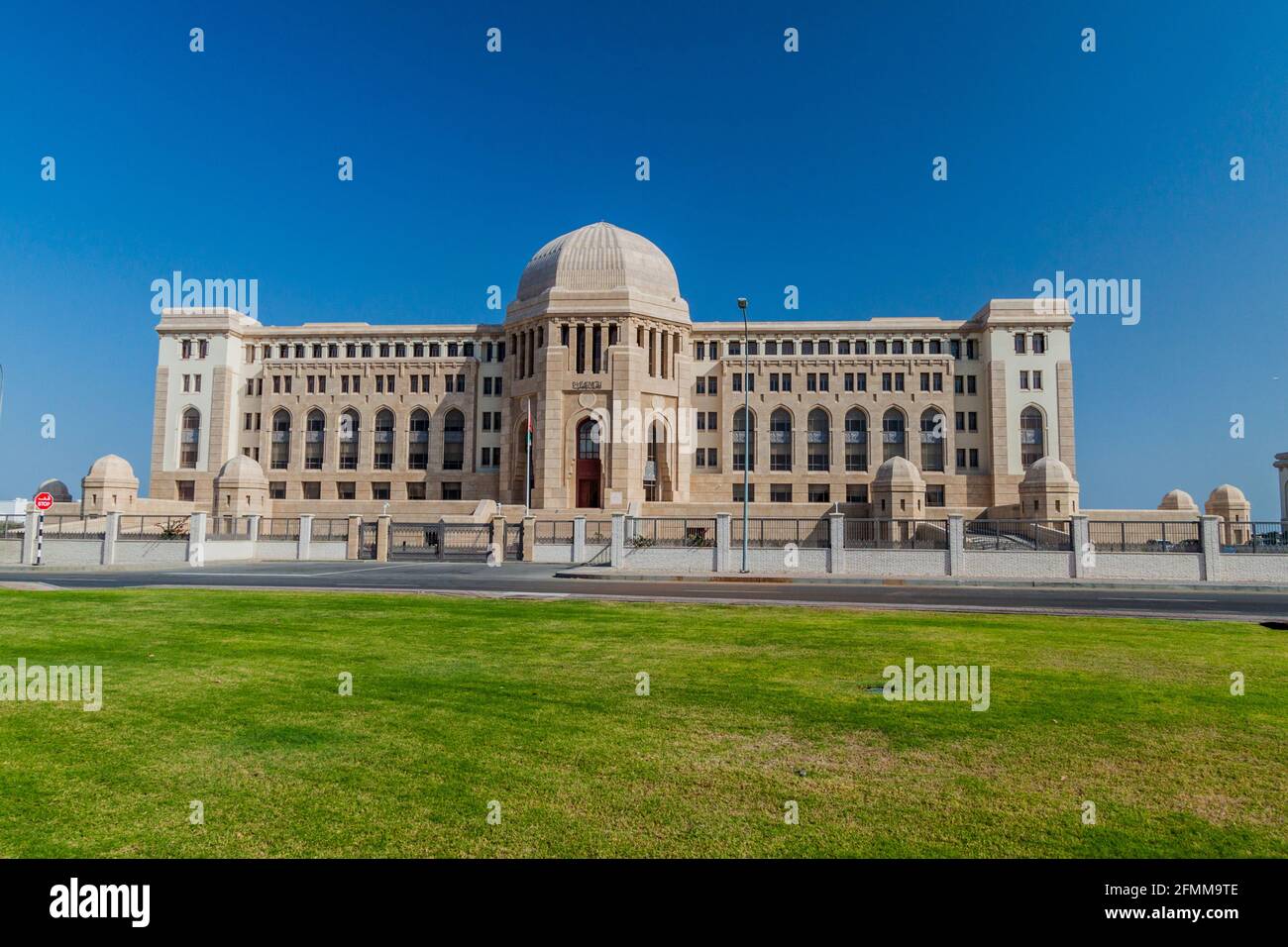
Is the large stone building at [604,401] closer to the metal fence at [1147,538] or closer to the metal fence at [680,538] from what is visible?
the metal fence at [680,538]

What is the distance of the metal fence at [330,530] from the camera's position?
137 feet

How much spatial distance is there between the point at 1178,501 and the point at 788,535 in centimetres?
3747

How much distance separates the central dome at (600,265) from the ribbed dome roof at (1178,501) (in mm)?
41430

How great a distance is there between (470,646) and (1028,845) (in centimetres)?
842

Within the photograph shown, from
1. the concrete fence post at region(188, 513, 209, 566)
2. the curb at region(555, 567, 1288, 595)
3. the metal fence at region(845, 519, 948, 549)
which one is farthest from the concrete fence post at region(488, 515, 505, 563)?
the metal fence at region(845, 519, 948, 549)

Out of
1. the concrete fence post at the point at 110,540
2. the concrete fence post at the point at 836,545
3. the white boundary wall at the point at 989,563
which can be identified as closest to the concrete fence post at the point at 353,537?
the concrete fence post at the point at 110,540

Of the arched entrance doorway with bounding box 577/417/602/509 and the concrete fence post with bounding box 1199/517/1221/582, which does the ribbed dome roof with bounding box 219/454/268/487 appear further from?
the concrete fence post with bounding box 1199/517/1221/582

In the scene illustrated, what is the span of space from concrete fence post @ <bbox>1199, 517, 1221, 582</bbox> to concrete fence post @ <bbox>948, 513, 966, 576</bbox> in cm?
865

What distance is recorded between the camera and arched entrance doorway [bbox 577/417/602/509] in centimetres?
6222

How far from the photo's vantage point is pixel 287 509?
67.0m

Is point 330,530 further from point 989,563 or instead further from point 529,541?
point 989,563
